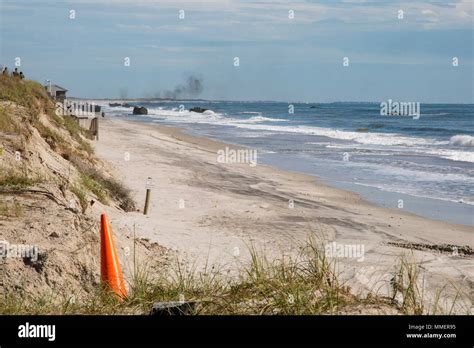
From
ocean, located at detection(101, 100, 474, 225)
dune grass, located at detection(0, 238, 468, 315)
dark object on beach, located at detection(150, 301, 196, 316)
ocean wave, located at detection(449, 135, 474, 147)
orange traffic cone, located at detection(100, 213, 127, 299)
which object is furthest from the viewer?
ocean wave, located at detection(449, 135, 474, 147)

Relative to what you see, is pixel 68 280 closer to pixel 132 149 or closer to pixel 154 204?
pixel 154 204

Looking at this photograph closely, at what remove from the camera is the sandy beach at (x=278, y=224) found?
32.2ft

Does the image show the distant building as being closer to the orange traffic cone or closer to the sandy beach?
the sandy beach

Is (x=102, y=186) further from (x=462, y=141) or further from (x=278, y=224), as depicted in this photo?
(x=462, y=141)

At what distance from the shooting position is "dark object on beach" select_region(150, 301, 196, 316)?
5195 millimetres

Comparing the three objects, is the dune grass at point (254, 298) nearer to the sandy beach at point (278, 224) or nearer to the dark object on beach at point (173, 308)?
the dark object on beach at point (173, 308)

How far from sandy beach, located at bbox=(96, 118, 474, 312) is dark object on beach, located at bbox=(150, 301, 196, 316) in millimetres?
1464

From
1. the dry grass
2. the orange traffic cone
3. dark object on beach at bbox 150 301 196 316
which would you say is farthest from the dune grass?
the dry grass

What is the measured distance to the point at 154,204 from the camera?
14.2m

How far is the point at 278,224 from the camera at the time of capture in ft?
42.3

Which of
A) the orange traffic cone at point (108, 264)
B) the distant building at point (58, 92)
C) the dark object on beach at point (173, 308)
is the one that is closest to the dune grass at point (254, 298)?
the dark object on beach at point (173, 308)

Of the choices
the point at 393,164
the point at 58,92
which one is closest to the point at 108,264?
the point at 393,164
